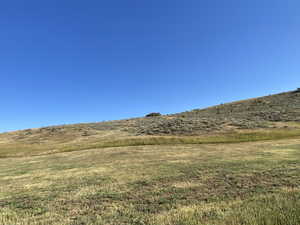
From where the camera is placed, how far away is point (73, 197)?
564 centimetres

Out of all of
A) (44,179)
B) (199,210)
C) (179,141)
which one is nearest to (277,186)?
(199,210)

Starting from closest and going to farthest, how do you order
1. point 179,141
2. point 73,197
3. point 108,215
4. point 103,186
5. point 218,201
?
point 108,215, point 218,201, point 73,197, point 103,186, point 179,141

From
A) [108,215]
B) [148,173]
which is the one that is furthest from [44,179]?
[108,215]

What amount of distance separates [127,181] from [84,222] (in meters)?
2.99

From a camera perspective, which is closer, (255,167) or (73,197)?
(73,197)

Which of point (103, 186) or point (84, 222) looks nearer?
point (84, 222)

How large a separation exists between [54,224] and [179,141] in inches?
674

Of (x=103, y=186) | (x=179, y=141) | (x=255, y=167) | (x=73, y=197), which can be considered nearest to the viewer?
(x=73, y=197)

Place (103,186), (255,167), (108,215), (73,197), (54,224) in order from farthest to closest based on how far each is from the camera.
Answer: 1. (255,167)
2. (103,186)
3. (73,197)
4. (108,215)
5. (54,224)

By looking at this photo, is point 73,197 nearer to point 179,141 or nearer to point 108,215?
point 108,215

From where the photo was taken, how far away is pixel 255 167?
24.9 ft

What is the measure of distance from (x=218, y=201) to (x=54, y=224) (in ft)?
13.4

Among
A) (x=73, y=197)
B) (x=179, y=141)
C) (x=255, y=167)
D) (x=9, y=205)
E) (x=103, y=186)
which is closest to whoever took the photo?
(x=9, y=205)

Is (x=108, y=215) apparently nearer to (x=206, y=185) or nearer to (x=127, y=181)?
(x=127, y=181)
